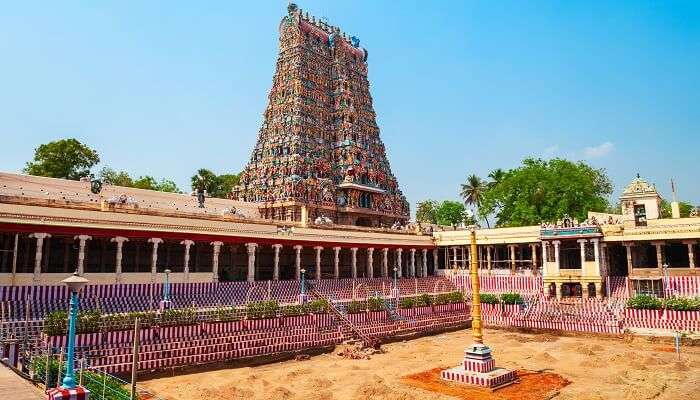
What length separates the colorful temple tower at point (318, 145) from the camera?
56.4 m

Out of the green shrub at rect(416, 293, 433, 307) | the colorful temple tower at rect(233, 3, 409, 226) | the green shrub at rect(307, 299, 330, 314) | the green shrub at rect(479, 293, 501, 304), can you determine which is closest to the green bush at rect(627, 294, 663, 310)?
the green shrub at rect(479, 293, 501, 304)

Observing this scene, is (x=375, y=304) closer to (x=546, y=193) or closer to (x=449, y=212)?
(x=546, y=193)

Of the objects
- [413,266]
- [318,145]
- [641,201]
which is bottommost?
[413,266]

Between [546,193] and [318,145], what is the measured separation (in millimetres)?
28819

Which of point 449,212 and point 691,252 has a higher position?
point 449,212

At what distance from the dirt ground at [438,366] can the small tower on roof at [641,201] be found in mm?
16925

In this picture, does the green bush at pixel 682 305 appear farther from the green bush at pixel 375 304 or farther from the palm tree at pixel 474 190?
the palm tree at pixel 474 190

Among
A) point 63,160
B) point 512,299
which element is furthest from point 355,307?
point 63,160

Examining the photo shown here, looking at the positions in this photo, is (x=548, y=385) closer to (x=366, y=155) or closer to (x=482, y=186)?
(x=366, y=155)

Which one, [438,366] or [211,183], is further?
[211,183]

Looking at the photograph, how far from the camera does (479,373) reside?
1998 centimetres

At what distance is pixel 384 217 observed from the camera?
64.0 metres

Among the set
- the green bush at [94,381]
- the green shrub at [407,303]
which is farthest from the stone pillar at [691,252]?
the green bush at [94,381]

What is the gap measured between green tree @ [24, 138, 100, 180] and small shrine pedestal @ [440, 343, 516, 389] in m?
55.1
